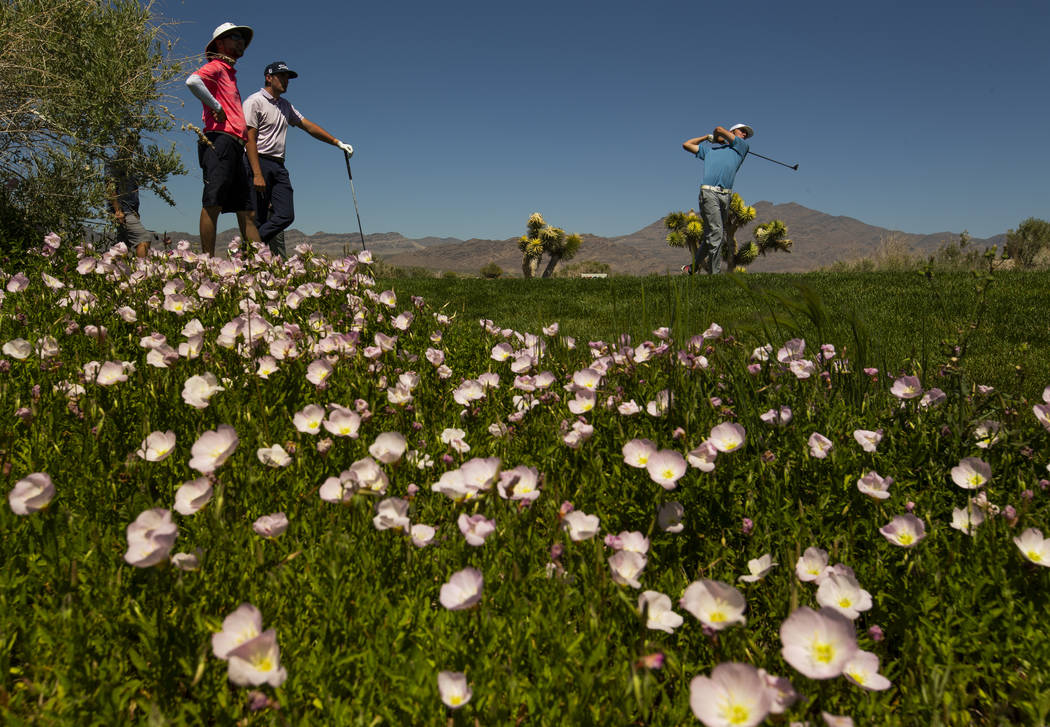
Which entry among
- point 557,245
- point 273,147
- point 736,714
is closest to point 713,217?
point 273,147

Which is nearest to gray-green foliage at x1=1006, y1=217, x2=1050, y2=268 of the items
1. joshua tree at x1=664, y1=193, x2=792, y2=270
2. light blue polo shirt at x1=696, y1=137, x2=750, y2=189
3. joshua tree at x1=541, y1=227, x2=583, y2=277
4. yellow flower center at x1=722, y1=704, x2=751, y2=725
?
joshua tree at x1=664, y1=193, x2=792, y2=270

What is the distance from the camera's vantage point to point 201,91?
595 centimetres

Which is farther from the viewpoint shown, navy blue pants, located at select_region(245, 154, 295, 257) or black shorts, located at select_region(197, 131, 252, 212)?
navy blue pants, located at select_region(245, 154, 295, 257)

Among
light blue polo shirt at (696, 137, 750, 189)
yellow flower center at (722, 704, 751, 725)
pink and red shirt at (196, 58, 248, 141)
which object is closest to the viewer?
yellow flower center at (722, 704, 751, 725)

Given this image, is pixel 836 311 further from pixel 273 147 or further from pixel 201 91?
pixel 201 91

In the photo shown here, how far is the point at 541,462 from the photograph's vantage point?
2490 mm

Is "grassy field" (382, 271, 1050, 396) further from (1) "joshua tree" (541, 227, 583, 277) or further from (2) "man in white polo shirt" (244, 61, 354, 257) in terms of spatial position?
(1) "joshua tree" (541, 227, 583, 277)

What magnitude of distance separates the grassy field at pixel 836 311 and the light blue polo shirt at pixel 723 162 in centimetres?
208

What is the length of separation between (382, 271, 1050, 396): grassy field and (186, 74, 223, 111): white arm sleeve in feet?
11.0

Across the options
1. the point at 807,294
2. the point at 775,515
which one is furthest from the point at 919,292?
the point at 775,515

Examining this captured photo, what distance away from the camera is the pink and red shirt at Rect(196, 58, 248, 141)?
617 cm

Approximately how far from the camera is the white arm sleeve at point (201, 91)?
584 cm

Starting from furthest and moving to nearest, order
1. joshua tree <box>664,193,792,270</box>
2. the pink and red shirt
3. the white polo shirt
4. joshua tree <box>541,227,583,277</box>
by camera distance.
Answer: joshua tree <box>541,227,583,277</box>
joshua tree <box>664,193,792,270</box>
the white polo shirt
the pink and red shirt

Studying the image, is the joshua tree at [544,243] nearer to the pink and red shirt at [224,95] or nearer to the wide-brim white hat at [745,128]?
the wide-brim white hat at [745,128]
